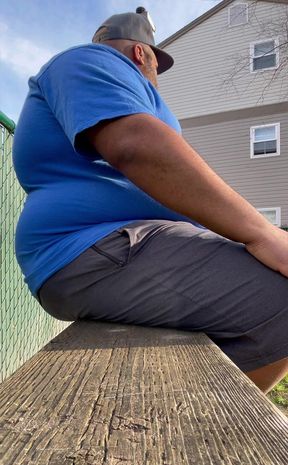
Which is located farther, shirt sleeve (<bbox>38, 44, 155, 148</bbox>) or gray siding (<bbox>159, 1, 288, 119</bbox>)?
gray siding (<bbox>159, 1, 288, 119</bbox>)

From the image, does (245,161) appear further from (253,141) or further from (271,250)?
(271,250)

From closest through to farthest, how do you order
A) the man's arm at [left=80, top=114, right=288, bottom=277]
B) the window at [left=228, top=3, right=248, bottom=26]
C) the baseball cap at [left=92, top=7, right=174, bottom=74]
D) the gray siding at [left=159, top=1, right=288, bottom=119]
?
the man's arm at [left=80, top=114, right=288, bottom=277] < the baseball cap at [left=92, top=7, right=174, bottom=74] < the gray siding at [left=159, top=1, right=288, bottom=119] < the window at [left=228, top=3, right=248, bottom=26]

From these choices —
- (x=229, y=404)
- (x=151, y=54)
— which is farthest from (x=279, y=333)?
(x=151, y=54)

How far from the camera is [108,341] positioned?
3.57 feet

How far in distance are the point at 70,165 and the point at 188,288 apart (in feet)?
1.74

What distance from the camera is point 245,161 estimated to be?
13.7 m

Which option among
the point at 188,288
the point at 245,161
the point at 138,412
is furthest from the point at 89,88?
the point at 245,161

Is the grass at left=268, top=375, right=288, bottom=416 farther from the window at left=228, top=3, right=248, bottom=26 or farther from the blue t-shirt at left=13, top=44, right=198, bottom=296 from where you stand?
the window at left=228, top=3, right=248, bottom=26

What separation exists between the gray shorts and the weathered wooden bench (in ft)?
0.68

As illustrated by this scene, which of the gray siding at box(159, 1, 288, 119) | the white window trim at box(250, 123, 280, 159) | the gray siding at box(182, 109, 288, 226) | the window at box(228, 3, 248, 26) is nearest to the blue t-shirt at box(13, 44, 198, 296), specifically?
the gray siding at box(182, 109, 288, 226)

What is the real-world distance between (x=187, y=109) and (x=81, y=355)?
14.2m

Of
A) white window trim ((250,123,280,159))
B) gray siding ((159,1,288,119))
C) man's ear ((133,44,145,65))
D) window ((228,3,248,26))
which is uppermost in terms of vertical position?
window ((228,3,248,26))

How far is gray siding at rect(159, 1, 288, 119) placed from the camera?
13.5 metres

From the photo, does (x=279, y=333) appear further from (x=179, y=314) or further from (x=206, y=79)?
(x=206, y=79)
